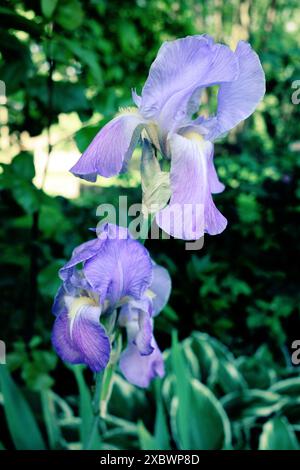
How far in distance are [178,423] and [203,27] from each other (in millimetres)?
4057

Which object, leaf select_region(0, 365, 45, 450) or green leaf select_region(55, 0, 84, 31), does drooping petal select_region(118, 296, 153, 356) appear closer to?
leaf select_region(0, 365, 45, 450)

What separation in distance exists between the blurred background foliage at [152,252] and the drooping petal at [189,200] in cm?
60

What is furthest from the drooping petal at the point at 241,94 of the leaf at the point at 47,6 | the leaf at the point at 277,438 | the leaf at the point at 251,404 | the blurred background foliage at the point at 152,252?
the leaf at the point at 251,404

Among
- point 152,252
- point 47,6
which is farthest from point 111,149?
point 152,252

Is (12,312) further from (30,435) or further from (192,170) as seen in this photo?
(192,170)

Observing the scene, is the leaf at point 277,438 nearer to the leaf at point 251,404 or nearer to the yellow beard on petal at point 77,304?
the leaf at point 251,404

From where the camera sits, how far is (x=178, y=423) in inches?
51.5

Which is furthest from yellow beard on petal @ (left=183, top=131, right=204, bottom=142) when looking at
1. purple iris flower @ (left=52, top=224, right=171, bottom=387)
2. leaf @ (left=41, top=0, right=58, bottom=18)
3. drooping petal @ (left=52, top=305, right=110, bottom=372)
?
leaf @ (left=41, top=0, right=58, bottom=18)

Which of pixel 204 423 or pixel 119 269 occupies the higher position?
pixel 119 269

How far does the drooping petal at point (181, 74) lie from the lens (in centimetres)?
62

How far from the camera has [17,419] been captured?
4.01ft

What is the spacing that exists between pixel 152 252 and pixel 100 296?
5.36 feet

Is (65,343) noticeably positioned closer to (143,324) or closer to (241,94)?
(143,324)
